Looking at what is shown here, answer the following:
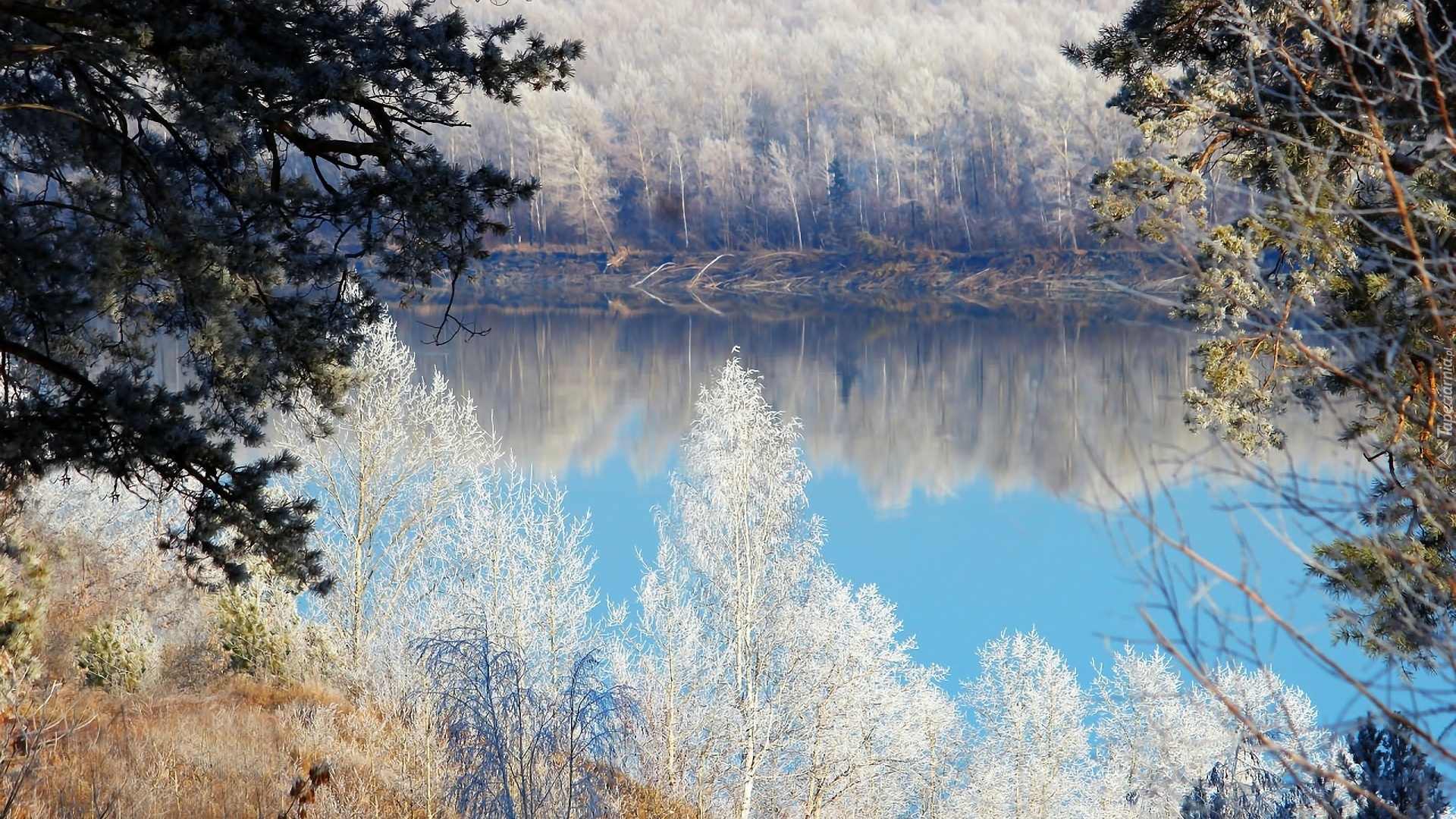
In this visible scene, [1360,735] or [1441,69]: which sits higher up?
[1441,69]

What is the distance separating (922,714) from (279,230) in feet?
34.7

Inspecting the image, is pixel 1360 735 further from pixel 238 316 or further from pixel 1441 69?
pixel 238 316

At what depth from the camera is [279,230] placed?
459 centimetres

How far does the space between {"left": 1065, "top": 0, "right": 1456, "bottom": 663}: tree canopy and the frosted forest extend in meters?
3.24

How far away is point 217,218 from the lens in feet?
14.3

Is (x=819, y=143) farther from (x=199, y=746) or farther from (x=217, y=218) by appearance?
(x=217, y=218)

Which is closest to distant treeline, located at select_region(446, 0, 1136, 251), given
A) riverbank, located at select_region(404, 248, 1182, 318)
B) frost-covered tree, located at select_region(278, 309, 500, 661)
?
riverbank, located at select_region(404, 248, 1182, 318)

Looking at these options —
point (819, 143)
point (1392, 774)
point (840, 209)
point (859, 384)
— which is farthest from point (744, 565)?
point (819, 143)

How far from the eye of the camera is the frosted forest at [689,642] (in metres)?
11.0

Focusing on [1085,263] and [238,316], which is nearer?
[238,316]

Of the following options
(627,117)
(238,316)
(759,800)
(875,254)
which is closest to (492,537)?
(759,800)

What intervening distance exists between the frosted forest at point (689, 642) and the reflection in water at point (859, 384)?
4085 mm

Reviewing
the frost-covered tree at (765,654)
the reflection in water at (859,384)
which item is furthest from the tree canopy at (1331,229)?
the reflection in water at (859,384)

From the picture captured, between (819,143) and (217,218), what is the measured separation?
50248 millimetres
